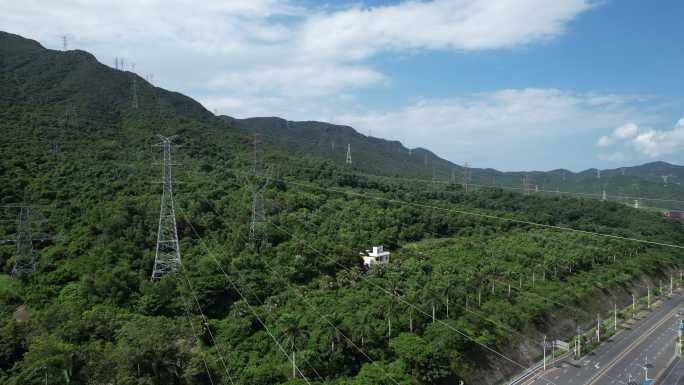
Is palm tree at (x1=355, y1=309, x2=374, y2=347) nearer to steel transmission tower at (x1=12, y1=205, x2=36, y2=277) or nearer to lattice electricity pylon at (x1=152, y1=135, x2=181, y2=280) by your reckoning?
lattice electricity pylon at (x1=152, y1=135, x2=181, y2=280)

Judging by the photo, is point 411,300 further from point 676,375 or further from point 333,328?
point 676,375

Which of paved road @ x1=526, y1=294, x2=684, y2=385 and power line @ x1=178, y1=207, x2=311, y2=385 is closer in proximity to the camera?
power line @ x1=178, y1=207, x2=311, y2=385

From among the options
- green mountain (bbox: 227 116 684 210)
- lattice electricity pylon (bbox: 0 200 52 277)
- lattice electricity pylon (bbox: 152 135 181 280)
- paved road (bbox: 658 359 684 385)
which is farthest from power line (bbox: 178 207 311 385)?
green mountain (bbox: 227 116 684 210)

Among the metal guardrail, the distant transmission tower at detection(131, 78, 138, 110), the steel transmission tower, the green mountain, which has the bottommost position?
the metal guardrail

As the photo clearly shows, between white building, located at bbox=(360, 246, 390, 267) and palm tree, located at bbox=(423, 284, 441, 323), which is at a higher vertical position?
white building, located at bbox=(360, 246, 390, 267)

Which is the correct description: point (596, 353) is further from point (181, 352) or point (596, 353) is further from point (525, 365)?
point (181, 352)

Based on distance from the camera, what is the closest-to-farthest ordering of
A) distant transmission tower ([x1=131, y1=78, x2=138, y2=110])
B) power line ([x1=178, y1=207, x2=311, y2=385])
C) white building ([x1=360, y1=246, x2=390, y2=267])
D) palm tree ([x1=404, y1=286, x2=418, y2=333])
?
1. power line ([x1=178, y1=207, x2=311, y2=385])
2. palm tree ([x1=404, y1=286, x2=418, y2=333])
3. white building ([x1=360, y1=246, x2=390, y2=267])
4. distant transmission tower ([x1=131, y1=78, x2=138, y2=110])

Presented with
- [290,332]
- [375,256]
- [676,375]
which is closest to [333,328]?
[290,332]
